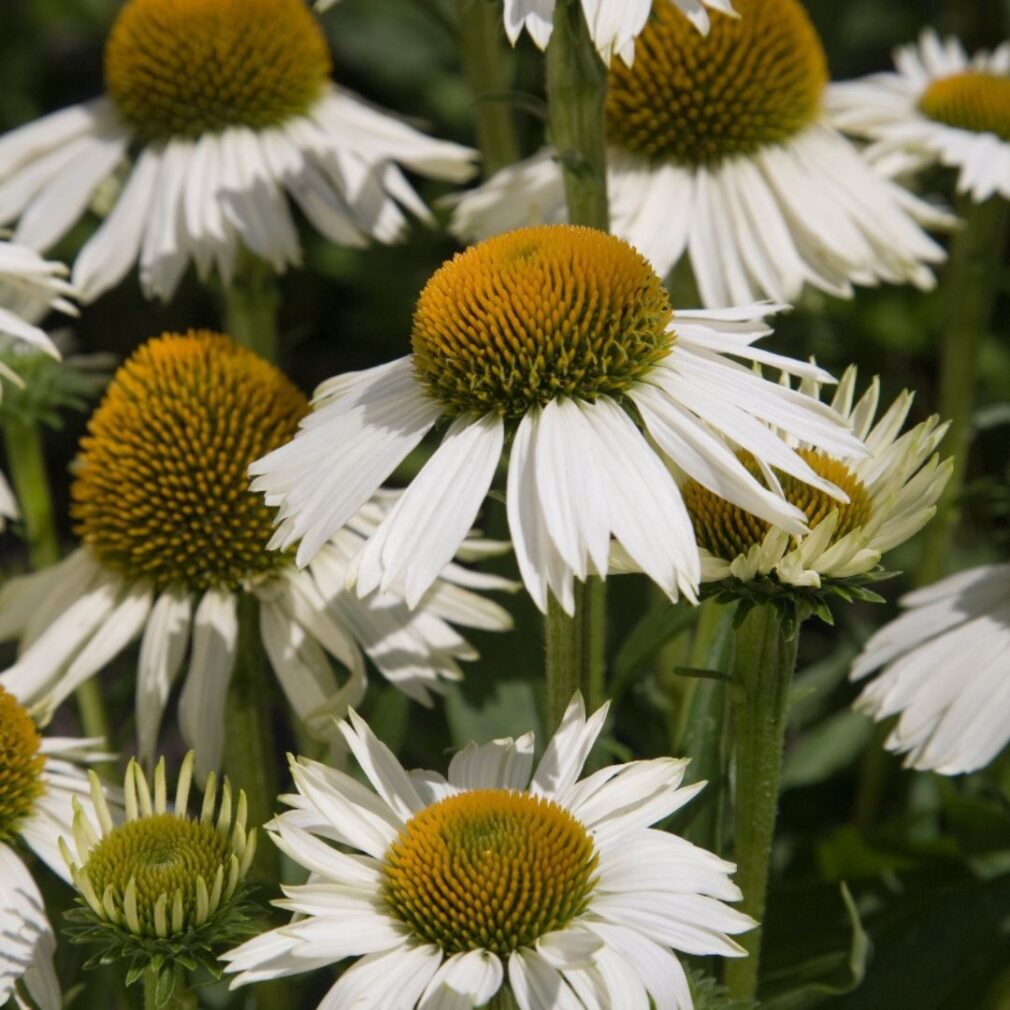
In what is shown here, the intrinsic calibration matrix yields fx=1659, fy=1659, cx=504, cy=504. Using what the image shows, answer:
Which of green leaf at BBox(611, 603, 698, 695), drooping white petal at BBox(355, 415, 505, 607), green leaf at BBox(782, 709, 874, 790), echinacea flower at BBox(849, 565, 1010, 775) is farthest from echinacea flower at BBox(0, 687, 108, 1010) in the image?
green leaf at BBox(782, 709, 874, 790)

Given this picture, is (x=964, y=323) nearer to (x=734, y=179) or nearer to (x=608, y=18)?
(x=734, y=179)

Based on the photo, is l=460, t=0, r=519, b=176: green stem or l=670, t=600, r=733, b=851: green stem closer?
l=670, t=600, r=733, b=851: green stem

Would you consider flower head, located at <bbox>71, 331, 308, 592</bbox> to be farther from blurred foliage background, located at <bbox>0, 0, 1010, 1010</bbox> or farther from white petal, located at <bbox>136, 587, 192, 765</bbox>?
blurred foliage background, located at <bbox>0, 0, 1010, 1010</bbox>

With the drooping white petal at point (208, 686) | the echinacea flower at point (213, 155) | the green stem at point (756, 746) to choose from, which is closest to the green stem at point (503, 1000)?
the green stem at point (756, 746)

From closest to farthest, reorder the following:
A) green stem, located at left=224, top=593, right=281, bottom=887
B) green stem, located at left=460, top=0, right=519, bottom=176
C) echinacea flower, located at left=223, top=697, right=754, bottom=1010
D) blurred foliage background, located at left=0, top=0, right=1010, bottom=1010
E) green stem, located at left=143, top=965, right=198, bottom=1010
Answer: echinacea flower, located at left=223, top=697, right=754, bottom=1010
green stem, located at left=143, top=965, right=198, bottom=1010
green stem, located at left=224, top=593, right=281, bottom=887
blurred foliage background, located at left=0, top=0, right=1010, bottom=1010
green stem, located at left=460, top=0, right=519, bottom=176

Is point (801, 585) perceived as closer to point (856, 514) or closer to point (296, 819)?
point (856, 514)

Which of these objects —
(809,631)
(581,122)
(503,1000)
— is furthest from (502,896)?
(809,631)

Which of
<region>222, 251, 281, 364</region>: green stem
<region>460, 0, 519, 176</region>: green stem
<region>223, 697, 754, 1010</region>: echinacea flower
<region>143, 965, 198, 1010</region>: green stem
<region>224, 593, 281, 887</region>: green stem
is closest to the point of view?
<region>223, 697, 754, 1010</region>: echinacea flower
